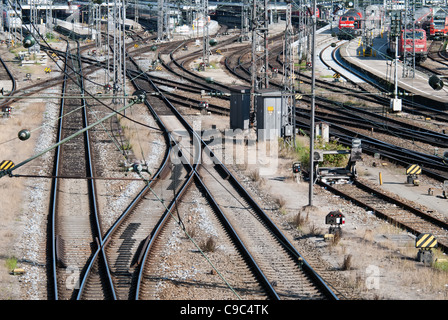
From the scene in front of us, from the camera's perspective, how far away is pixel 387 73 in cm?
4897

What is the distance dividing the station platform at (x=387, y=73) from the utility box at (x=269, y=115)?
8.47 metres

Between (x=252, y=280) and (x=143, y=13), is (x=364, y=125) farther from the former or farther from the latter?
(x=143, y=13)

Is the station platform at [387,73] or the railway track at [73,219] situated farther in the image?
the station platform at [387,73]

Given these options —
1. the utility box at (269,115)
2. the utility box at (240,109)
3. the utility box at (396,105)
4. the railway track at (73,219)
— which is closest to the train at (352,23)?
the utility box at (396,105)

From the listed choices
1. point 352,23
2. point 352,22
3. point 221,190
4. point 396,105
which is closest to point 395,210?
point 221,190

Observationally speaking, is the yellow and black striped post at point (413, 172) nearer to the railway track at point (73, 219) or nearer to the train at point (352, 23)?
the railway track at point (73, 219)

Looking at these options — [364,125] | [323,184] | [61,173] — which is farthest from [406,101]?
[61,173]

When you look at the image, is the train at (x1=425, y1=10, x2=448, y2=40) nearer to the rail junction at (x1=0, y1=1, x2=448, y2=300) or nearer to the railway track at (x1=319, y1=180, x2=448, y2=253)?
the rail junction at (x1=0, y1=1, x2=448, y2=300)

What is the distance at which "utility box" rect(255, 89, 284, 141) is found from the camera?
30828mm

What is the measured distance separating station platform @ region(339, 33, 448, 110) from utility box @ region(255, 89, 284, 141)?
847 cm

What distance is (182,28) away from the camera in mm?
79688

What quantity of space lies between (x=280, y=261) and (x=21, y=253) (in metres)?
6.18

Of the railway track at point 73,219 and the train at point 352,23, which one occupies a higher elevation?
the train at point 352,23

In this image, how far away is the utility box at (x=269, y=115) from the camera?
30828 millimetres
